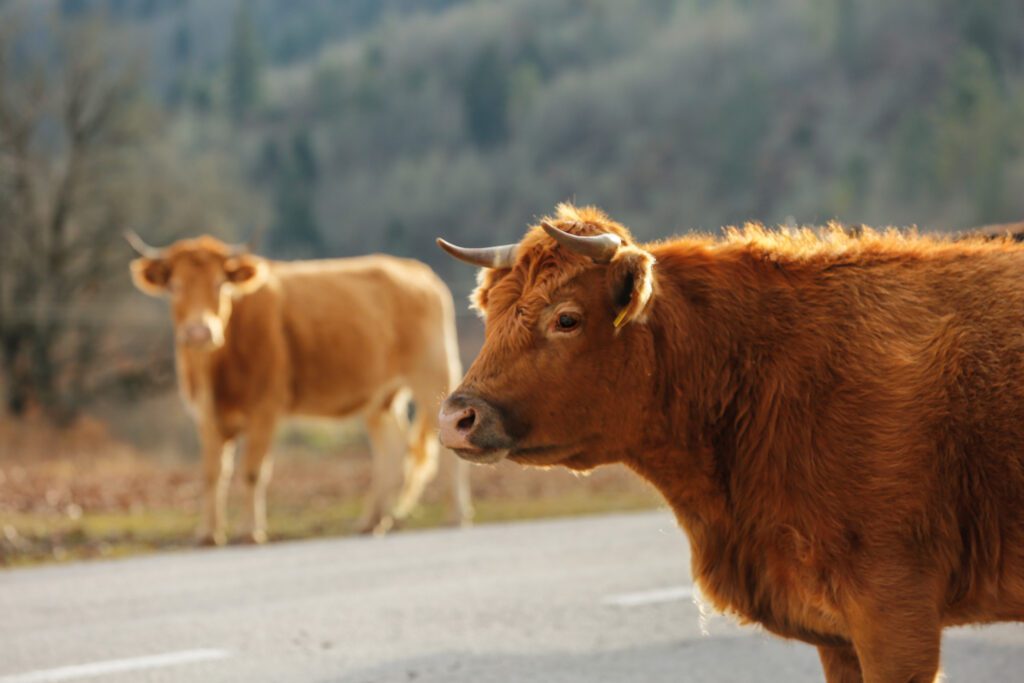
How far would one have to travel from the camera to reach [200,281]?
42.3ft

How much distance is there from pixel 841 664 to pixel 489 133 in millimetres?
81413

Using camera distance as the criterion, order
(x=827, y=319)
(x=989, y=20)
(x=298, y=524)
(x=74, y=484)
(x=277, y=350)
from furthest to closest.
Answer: (x=989, y=20)
(x=74, y=484)
(x=298, y=524)
(x=277, y=350)
(x=827, y=319)

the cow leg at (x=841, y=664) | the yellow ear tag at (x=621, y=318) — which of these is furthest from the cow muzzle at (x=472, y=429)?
the cow leg at (x=841, y=664)

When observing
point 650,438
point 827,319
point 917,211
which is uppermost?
point 827,319

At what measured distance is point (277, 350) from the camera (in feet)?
44.8

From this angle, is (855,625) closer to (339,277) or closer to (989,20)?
(339,277)

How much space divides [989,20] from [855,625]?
7603 centimetres

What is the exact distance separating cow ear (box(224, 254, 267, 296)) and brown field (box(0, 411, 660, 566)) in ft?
8.27

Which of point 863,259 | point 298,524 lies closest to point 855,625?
point 863,259

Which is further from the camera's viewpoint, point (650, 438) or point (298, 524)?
point (298, 524)

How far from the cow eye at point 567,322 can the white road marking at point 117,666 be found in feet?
9.90

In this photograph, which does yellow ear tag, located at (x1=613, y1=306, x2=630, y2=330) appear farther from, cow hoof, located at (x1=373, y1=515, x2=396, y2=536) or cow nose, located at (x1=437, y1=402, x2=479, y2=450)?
cow hoof, located at (x1=373, y1=515, x2=396, y2=536)

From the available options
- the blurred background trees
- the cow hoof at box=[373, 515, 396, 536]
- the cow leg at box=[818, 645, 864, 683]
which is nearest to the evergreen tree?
the blurred background trees

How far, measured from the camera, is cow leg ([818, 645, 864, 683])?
4538 mm
